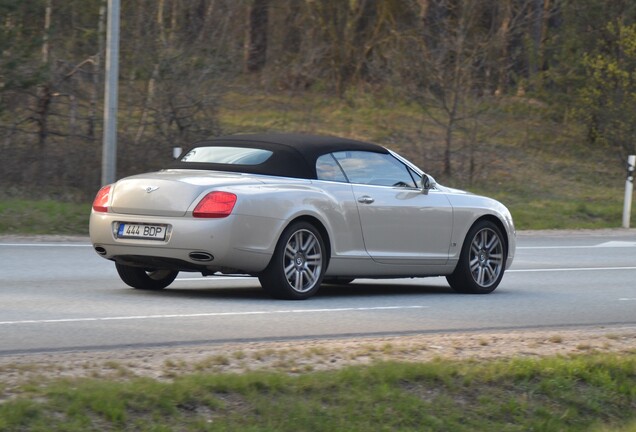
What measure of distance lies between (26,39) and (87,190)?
3.24 meters

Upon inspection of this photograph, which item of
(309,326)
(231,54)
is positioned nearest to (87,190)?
(231,54)

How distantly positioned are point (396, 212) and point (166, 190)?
2.48 m

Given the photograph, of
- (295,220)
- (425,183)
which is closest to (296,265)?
(295,220)

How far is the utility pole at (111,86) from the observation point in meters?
19.8

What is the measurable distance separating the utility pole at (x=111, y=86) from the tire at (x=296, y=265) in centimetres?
896

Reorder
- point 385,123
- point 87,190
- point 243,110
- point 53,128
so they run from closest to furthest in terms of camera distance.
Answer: point 87,190 < point 53,128 < point 243,110 < point 385,123

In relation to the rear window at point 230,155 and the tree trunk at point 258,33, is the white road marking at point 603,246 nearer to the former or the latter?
the rear window at point 230,155

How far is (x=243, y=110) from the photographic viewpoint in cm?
2903

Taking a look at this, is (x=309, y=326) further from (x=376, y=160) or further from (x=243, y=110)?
(x=243, y=110)

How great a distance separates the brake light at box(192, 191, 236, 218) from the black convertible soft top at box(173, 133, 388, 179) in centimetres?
85

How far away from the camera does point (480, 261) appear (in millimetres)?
13352

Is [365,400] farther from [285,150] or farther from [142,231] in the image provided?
[285,150]

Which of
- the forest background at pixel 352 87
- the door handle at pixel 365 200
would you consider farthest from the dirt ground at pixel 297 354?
the forest background at pixel 352 87

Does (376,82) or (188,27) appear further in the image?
(376,82)
